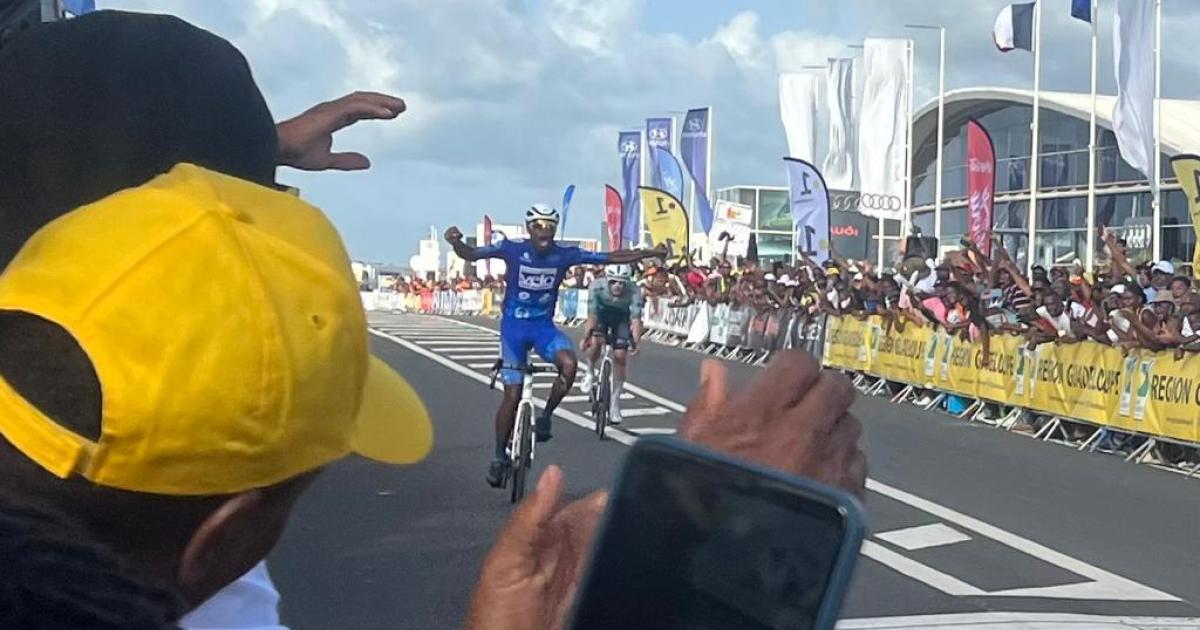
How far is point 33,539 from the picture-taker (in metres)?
1.02

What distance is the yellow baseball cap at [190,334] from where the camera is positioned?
1.27 metres

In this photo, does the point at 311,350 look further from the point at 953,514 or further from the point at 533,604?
the point at 953,514

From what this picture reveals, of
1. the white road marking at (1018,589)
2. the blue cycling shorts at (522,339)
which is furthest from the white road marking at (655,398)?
the blue cycling shorts at (522,339)

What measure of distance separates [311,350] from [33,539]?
1.26 feet

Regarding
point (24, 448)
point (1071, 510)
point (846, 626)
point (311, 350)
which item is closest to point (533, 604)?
point (311, 350)

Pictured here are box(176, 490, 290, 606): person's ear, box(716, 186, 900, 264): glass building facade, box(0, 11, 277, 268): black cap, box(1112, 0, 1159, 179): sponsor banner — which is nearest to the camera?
box(176, 490, 290, 606): person's ear

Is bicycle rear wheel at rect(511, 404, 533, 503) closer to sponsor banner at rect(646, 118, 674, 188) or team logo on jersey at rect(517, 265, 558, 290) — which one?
team logo on jersey at rect(517, 265, 558, 290)

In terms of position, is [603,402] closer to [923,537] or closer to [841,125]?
[923,537]

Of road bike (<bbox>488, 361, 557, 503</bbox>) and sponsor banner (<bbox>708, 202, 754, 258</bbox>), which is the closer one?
road bike (<bbox>488, 361, 557, 503</bbox>)

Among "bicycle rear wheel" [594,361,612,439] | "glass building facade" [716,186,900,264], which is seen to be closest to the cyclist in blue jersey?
"bicycle rear wheel" [594,361,612,439]

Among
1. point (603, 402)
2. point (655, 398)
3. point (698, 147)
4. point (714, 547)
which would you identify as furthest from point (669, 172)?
point (714, 547)

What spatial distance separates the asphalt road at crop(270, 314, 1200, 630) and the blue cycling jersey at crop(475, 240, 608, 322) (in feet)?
4.27

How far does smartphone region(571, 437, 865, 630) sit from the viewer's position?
1.42 metres

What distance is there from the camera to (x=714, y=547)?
4.87 ft
